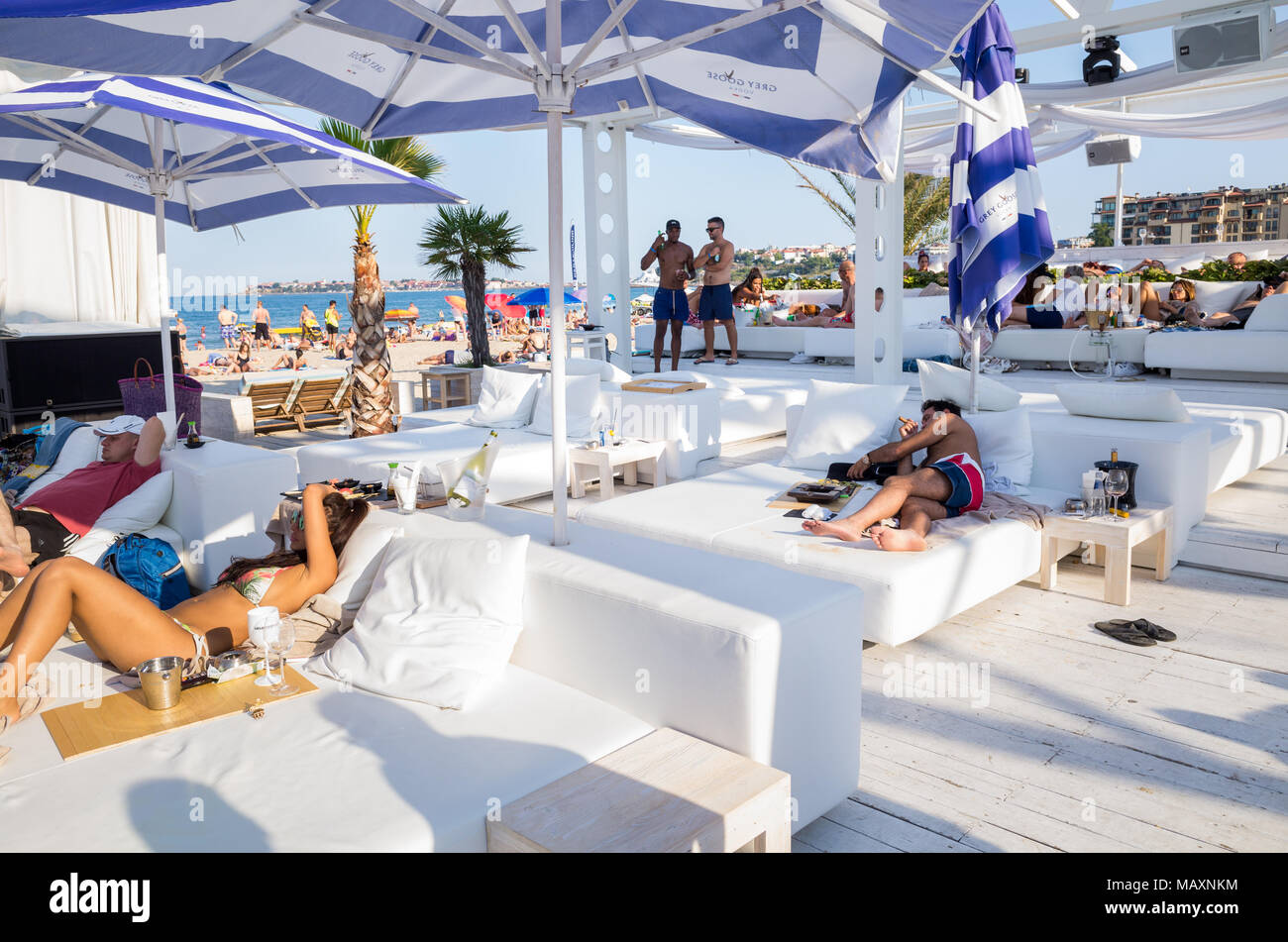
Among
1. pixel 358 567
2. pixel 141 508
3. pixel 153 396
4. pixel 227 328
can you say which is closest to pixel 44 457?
pixel 141 508

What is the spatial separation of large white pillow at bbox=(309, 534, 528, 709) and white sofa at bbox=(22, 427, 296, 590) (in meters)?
1.92

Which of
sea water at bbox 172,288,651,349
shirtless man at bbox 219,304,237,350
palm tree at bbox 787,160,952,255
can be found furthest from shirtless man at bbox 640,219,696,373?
sea water at bbox 172,288,651,349

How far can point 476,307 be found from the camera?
14242mm

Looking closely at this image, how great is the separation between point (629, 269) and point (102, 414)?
6594 millimetres

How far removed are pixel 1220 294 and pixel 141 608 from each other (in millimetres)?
12270

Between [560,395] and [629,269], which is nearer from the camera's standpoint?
[560,395]

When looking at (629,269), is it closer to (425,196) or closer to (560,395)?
(425,196)

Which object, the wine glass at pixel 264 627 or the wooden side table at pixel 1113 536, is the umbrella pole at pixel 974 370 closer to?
the wooden side table at pixel 1113 536

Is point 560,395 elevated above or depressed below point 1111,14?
below

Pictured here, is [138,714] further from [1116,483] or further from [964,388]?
[964,388]

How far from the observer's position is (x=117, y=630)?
2838mm

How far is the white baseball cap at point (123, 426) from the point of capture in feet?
15.6
